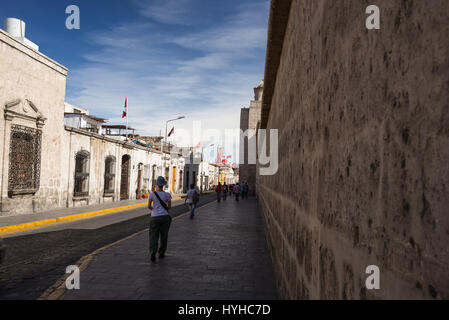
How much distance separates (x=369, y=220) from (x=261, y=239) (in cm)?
847

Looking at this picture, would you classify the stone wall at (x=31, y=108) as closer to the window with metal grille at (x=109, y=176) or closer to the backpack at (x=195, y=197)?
the window with metal grille at (x=109, y=176)

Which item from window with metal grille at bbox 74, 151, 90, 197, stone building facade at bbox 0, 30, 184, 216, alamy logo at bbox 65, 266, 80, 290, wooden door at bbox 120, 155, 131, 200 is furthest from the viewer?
wooden door at bbox 120, 155, 131, 200

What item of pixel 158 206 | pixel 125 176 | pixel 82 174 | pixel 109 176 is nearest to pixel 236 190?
pixel 125 176

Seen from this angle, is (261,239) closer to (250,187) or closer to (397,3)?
(397,3)

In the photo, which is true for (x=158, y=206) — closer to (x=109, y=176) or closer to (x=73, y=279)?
Answer: (x=73, y=279)

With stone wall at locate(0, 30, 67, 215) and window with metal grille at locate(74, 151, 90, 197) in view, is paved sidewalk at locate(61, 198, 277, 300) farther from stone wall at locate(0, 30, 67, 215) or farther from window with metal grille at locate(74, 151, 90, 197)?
window with metal grille at locate(74, 151, 90, 197)

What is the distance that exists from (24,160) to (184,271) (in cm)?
1222

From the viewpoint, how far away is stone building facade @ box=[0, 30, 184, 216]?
13.5 m

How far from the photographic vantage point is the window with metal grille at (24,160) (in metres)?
13.8

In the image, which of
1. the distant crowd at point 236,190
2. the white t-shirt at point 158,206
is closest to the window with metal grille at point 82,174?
the distant crowd at point 236,190

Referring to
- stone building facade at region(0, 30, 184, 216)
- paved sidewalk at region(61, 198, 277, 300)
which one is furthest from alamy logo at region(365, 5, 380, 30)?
stone building facade at region(0, 30, 184, 216)

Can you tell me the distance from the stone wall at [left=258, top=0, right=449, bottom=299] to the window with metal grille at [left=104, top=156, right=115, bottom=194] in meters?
22.1

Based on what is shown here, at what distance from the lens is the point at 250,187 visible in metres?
38.7
